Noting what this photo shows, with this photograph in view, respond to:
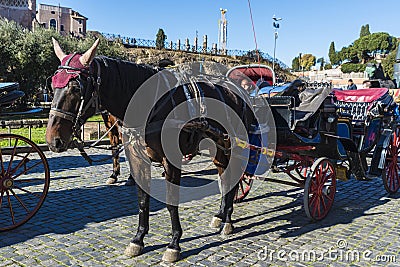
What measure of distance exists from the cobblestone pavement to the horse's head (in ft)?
4.33

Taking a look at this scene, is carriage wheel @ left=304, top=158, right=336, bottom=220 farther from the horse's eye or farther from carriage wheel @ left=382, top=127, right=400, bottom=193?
the horse's eye

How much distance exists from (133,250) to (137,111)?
56.0 inches

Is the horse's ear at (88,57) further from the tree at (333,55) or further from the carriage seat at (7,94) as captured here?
the tree at (333,55)

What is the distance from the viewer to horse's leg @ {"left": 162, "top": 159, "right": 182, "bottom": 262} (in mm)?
3887

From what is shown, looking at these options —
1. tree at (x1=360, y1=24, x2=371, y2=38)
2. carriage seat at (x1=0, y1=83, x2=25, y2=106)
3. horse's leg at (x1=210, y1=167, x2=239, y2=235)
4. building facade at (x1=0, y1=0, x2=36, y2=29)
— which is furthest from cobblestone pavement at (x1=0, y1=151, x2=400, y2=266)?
tree at (x1=360, y1=24, x2=371, y2=38)

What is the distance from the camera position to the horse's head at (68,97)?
130 inches

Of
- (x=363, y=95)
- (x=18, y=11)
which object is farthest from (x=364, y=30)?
(x=363, y=95)

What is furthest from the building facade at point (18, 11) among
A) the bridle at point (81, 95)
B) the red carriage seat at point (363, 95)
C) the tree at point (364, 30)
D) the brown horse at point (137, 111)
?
the tree at point (364, 30)

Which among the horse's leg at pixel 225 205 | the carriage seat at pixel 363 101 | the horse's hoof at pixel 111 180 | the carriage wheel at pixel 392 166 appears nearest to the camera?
the horse's leg at pixel 225 205

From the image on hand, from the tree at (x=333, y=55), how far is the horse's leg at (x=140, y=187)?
309 feet

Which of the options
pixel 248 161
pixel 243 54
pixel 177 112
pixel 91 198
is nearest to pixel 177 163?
pixel 177 112

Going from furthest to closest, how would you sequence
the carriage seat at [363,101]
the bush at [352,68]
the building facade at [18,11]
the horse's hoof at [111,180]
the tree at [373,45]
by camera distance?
the tree at [373,45] < the bush at [352,68] < the building facade at [18,11] < the horse's hoof at [111,180] < the carriage seat at [363,101]

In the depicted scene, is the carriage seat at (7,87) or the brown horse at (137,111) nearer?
the brown horse at (137,111)

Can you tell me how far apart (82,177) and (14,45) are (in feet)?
57.8
